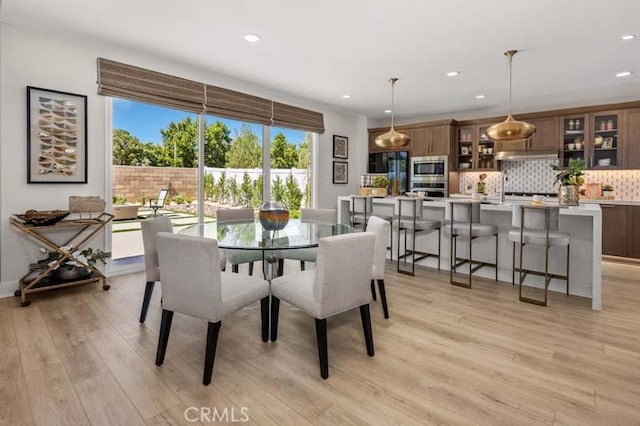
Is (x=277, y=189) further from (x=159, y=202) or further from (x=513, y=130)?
(x=513, y=130)

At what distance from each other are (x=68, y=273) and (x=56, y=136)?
4.51 ft

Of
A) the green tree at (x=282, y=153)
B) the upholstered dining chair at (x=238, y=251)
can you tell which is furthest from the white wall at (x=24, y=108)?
the green tree at (x=282, y=153)

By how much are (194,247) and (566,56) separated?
4502 mm

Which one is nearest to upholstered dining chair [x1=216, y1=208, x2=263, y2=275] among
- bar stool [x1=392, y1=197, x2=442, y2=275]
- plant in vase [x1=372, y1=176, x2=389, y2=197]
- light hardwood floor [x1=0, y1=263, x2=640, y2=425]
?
light hardwood floor [x1=0, y1=263, x2=640, y2=425]

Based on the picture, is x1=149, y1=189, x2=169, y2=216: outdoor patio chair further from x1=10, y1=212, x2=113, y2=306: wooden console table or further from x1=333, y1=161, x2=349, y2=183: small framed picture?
x1=333, y1=161, x2=349, y2=183: small framed picture

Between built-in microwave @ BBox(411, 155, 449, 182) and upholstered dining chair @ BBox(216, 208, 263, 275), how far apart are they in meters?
4.03

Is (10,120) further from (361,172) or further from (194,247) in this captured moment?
(361,172)

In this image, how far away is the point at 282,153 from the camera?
5914 mm

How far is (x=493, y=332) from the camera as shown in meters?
2.65

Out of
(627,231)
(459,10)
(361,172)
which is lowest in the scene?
(627,231)

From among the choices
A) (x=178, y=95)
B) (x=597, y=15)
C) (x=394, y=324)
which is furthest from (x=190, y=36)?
(x=597, y=15)

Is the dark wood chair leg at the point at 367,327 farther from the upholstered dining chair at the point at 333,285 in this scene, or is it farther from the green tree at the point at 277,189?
the green tree at the point at 277,189

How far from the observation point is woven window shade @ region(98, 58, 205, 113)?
373 centimetres

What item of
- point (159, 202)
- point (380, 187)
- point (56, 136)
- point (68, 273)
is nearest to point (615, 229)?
point (380, 187)
